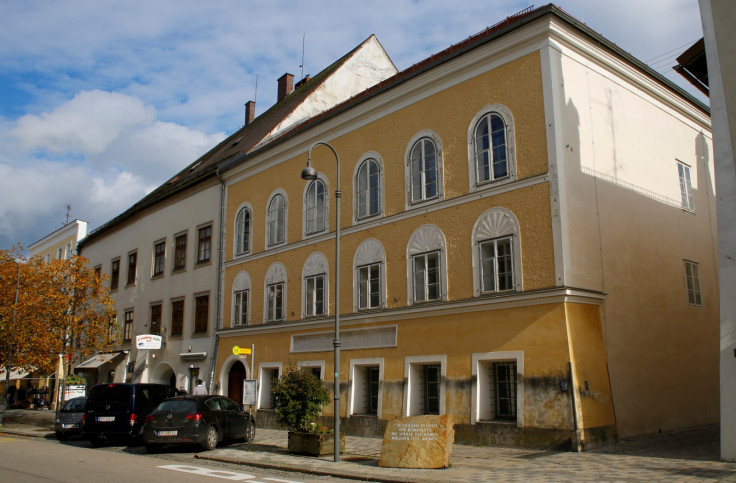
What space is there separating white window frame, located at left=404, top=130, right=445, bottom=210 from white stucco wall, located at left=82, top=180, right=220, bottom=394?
11.7m

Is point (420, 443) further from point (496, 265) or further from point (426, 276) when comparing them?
point (426, 276)

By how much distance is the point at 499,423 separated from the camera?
51.1 feet

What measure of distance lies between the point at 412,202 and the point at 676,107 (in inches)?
368

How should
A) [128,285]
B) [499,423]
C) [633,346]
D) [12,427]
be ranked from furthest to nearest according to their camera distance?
1. [128,285]
2. [12,427]
3. [633,346]
4. [499,423]

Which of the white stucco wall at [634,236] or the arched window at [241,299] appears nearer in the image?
the white stucco wall at [634,236]

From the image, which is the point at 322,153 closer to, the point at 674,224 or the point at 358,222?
the point at 358,222

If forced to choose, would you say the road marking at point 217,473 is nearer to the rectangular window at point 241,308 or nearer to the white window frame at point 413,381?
the white window frame at point 413,381

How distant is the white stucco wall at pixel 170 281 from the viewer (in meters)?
28.4

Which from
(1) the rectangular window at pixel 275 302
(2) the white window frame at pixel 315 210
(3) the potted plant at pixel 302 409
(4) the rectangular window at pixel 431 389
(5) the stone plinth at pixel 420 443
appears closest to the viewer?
(5) the stone plinth at pixel 420 443

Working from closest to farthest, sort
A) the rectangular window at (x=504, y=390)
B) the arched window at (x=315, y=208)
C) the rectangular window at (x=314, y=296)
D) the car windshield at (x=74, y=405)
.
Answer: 1. the rectangular window at (x=504, y=390)
2. the car windshield at (x=74, y=405)
3. the rectangular window at (x=314, y=296)
4. the arched window at (x=315, y=208)

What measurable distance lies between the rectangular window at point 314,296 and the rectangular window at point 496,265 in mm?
6891

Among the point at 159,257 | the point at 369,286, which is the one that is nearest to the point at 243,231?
the point at 159,257

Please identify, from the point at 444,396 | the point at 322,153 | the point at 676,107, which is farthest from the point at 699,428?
the point at 322,153

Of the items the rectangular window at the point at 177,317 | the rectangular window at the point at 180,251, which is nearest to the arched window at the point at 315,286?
the rectangular window at the point at 177,317
